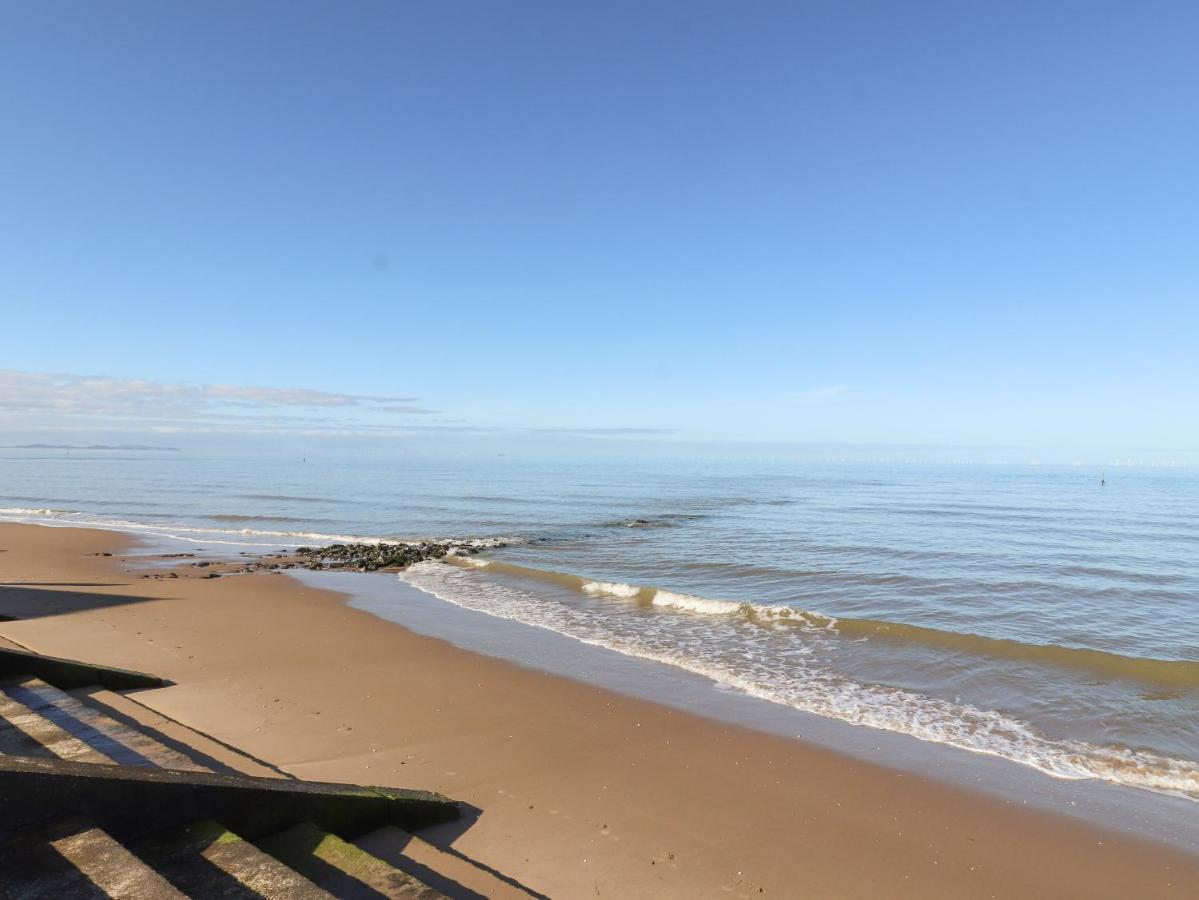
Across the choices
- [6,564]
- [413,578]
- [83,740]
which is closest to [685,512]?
[413,578]

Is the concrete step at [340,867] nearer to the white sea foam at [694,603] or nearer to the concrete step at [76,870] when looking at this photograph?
the concrete step at [76,870]

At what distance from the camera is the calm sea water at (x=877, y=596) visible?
931 cm

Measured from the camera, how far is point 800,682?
10516 mm

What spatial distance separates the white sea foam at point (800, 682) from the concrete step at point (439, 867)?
597 centimetres

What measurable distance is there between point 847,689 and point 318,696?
7.75 metres

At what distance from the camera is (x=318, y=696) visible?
8.69 meters

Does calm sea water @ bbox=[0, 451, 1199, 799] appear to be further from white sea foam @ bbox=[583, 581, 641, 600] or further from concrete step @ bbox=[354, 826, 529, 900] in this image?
concrete step @ bbox=[354, 826, 529, 900]

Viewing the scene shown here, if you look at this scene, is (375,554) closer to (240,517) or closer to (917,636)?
(240,517)

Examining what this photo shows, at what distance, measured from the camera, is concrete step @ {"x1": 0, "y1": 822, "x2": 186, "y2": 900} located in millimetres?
2588

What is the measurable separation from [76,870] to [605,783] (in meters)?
4.76

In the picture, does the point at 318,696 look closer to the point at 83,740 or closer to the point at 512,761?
the point at 512,761

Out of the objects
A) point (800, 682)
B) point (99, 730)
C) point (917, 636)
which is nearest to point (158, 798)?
point (99, 730)

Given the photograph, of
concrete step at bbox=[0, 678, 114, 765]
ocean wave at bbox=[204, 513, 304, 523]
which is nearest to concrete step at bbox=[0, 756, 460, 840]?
concrete step at bbox=[0, 678, 114, 765]

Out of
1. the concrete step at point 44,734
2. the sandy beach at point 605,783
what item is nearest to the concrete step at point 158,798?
the concrete step at point 44,734
